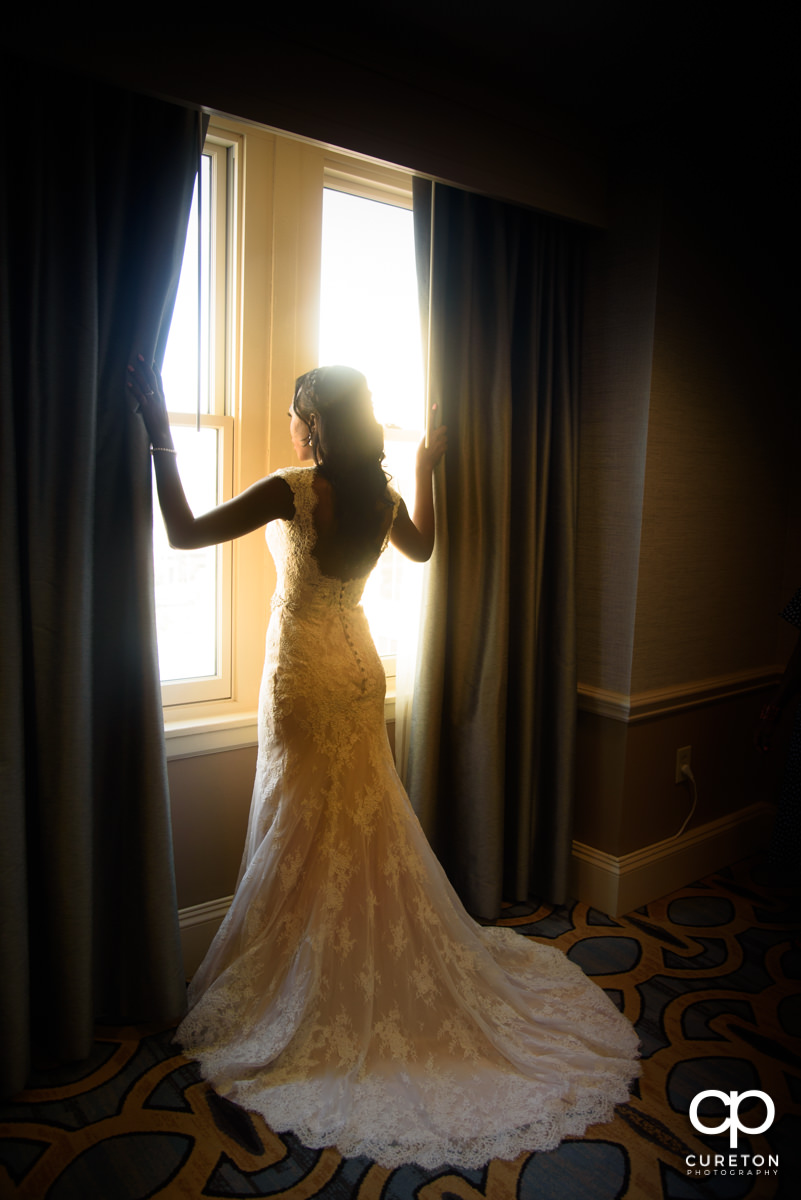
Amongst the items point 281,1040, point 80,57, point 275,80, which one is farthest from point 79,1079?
point 275,80

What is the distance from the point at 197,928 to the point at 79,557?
1179mm

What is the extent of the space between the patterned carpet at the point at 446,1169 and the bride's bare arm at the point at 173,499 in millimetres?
1274

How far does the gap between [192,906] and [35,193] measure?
1.89 m

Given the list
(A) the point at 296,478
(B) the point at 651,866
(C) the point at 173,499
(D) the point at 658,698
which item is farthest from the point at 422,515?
(B) the point at 651,866

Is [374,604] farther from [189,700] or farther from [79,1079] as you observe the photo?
[79,1079]

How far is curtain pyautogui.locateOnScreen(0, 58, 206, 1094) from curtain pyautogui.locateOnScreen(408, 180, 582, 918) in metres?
0.90

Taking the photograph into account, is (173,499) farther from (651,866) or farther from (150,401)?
(651,866)

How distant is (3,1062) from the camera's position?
183 centimetres

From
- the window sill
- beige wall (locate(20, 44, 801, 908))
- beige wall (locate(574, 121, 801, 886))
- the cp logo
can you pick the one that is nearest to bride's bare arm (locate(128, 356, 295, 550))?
the window sill

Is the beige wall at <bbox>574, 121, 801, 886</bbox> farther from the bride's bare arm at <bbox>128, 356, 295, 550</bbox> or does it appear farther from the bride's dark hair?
the bride's bare arm at <bbox>128, 356, 295, 550</bbox>

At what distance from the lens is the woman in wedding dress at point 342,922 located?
6.14ft

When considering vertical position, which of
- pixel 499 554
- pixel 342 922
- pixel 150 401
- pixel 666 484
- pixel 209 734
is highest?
pixel 150 401

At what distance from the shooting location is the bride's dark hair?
2010mm

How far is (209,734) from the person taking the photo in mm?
2357
